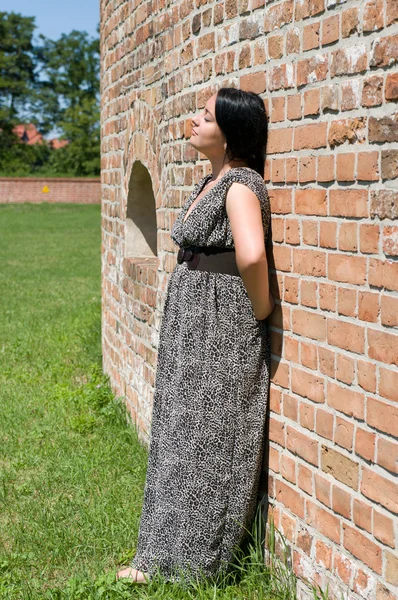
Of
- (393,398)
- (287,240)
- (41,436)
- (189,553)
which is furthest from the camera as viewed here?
(41,436)

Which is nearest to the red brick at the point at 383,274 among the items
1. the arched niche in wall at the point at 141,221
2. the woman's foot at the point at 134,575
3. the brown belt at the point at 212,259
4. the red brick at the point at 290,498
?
the brown belt at the point at 212,259

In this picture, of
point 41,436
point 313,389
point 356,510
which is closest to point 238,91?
point 313,389

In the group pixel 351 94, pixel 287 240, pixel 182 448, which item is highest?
pixel 351 94

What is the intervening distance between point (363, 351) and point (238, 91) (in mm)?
1150

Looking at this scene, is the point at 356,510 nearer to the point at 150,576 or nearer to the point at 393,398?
the point at 393,398

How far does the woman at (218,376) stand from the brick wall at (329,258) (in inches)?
2.9

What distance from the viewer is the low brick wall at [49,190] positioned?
36344 millimetres

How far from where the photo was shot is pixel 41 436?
16.3ft

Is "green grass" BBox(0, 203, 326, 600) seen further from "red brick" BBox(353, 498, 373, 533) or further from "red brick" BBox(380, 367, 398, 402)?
"red brick" BBox(380, 367, 398, 402)

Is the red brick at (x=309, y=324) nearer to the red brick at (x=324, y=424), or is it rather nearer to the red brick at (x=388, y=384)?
the red brick at (x=324, y=424)

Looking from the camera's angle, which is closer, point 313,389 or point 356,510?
point 356,510

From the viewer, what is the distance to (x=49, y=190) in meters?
37.0

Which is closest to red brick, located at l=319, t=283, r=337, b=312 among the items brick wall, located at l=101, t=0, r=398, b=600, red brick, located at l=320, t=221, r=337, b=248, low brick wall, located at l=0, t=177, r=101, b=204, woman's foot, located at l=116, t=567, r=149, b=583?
brick wall, located at l=101, t=0, r=398, b=600

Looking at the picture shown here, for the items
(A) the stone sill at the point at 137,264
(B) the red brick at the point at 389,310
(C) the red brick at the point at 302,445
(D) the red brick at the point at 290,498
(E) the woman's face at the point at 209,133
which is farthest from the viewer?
(A) the stone sill at the point at 137,264
